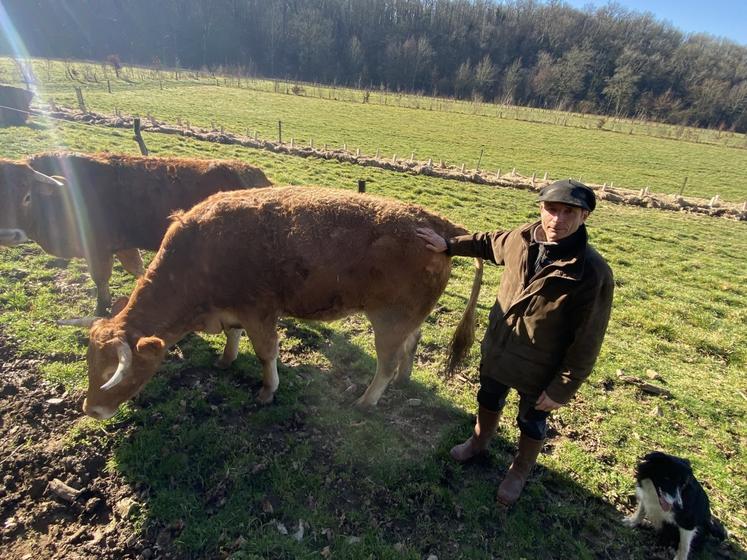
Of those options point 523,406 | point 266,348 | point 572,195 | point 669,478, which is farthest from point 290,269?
point 669,478

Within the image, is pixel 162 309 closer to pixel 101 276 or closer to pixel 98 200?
pixel 101 276

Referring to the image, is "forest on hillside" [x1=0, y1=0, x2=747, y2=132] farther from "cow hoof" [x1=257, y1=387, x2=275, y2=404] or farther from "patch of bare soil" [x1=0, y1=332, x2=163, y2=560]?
"patch of bare soil" [x1=0, y1=332, x2=163, y2=560]

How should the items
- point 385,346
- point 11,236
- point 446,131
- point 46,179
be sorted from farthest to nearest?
point 446,131
point 46,179
point 11,236
point 385,346

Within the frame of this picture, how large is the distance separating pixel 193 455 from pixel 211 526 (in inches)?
33.2

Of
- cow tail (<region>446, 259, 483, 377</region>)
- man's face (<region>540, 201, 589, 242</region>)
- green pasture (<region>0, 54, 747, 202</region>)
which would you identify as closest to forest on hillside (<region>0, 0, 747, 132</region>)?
green pasture (<region>0, 54, 747, 202</region>)

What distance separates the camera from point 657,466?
3.63 metres

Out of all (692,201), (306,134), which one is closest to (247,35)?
(306,134)

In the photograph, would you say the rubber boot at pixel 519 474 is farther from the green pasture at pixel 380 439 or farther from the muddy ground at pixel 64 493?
the muddy ground at pixel 64 493

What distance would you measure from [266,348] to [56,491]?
2.29 m

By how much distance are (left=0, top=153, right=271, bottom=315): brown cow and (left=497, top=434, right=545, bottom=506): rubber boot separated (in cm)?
584

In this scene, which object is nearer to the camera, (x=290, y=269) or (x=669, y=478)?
(x=669, y=478)

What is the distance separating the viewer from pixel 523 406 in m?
3.62

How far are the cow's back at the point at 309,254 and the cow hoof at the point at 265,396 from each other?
1.17 metres

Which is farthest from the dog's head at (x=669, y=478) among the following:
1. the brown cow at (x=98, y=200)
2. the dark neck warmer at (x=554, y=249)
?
the brown cow at (x=98, y=200)
